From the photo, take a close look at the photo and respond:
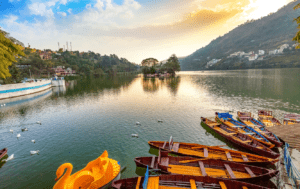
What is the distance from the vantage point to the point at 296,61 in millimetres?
147375

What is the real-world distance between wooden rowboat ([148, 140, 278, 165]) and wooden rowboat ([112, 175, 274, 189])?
4.20 metres

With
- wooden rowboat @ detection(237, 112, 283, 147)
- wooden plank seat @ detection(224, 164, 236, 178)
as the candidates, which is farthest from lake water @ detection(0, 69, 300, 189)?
wooden plank seat @ detection(224, 164, 236, 178)

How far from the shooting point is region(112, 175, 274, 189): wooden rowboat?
10.1m

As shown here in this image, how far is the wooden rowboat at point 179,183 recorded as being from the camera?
10055mm

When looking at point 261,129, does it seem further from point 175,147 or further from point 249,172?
point 175,147

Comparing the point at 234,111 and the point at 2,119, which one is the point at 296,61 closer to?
the point at 234,111

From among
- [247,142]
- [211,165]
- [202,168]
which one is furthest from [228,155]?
[247,142]

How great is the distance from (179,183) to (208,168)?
393 cm

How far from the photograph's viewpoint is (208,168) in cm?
1277

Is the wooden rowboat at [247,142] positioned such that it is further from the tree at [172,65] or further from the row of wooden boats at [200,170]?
the tree at [172,65]

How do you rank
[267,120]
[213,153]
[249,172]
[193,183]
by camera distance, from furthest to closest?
[267,120]
[213,153]
[249,172]
[193,183]

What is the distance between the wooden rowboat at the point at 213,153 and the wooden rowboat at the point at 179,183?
420 centimetres

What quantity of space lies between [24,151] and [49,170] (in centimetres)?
696

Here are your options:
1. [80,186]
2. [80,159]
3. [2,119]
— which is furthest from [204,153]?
[2,119]
